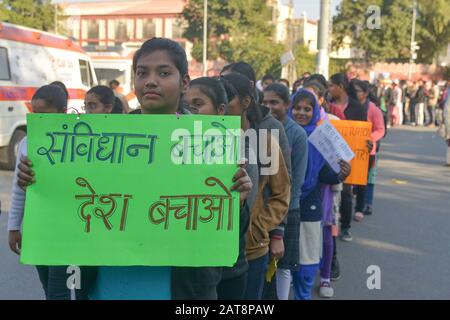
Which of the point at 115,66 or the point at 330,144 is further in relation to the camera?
the point at 115,66

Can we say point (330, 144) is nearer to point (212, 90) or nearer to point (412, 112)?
point (212, 90)

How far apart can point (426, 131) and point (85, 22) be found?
5675cm

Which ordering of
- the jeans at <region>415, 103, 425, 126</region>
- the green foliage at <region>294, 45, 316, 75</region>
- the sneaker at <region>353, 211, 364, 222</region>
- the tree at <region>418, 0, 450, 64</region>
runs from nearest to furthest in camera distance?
the sneaker at <region>353, 211, 364, 222</region> → the jeans at <region>415, 103, 425, 126</region> → the green foliage at <region>294, 45, 316, 75</region> → the tree at <region>418, 0, 450, 64</region>

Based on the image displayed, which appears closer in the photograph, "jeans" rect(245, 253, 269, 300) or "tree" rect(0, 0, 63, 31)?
"jeans" rect(245, 253, 269, 300)

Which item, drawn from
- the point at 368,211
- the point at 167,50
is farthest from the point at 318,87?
the point at 167,50

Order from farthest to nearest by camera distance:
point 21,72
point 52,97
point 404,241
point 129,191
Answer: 1. point 21,72
2. point 404,241
3. point 52,97
4. point 129,191

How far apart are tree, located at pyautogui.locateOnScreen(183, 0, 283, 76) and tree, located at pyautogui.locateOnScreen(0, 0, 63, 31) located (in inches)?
369

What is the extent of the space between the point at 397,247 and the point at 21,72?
7.56 meters

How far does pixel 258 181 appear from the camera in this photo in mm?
2801

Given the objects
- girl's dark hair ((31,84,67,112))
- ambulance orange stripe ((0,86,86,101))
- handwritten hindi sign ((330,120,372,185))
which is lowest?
handwritten hindi sign ((330,120,372,185))

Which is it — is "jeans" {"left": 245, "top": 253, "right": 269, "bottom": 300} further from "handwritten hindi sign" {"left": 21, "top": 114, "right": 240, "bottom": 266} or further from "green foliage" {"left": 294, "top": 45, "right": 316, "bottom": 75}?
"green foliage" {"left": 294, "top": 45, "right": 316, "bottom": 75}

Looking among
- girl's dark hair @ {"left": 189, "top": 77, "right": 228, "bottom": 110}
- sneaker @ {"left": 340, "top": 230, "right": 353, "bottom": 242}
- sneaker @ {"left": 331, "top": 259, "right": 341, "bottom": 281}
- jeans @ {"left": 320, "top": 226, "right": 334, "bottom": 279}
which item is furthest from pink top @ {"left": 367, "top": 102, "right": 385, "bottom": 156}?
girl's dark hair @ {"left": 189, "top": 77, "right": 228, "bottom": 110}

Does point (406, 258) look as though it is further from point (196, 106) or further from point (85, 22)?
point (85, 22)

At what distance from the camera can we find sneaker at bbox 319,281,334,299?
484cm
